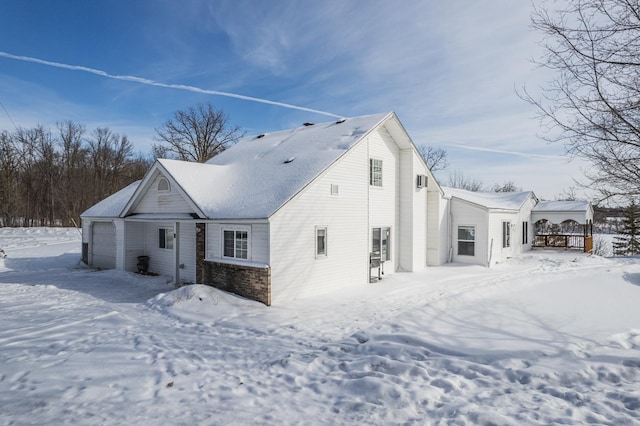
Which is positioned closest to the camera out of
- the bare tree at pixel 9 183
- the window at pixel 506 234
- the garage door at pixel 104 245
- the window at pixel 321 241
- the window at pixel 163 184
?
the window at pixel 321 241

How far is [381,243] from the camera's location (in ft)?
52.1

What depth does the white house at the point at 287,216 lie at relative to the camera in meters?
11.7

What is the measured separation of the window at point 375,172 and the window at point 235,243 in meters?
5.95

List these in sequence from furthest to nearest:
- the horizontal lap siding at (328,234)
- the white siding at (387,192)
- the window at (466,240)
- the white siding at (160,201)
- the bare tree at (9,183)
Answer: the bare tree at (9,183)
the window at (466,240)
the white siding at (387,192)
the white siding at (160,201)
the horizontal lap siding at (328,234)

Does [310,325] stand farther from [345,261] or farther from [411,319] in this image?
[345,261]

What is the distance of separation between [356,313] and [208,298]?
168 inches

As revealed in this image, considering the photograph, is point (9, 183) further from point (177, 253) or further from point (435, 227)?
point (435, 227)

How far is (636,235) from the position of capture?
1478 inches

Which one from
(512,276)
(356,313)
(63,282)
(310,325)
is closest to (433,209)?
(512,276)

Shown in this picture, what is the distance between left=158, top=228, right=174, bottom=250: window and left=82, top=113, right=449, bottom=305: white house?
0.04m

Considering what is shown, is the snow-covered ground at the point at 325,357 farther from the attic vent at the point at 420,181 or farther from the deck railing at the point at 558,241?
the deck railing at the point at 558,241

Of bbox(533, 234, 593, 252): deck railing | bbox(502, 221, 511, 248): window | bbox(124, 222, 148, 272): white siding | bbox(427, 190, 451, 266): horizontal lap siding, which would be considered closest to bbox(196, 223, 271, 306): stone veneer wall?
bbox(124, 222, 148, 272): white siding

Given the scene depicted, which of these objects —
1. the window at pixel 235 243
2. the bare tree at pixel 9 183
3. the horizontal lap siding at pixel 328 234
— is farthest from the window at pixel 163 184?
the bare tree at pixel 9 183

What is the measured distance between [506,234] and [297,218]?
1476cm
